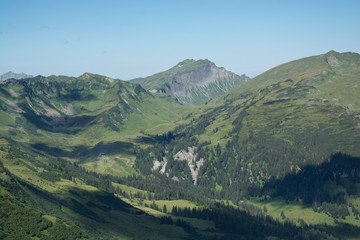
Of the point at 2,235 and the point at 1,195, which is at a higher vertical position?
the point at 1,195

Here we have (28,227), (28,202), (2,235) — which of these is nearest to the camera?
(2,235)

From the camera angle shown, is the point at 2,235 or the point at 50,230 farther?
the point at 50,230

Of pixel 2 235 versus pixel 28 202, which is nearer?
pixel 2 235

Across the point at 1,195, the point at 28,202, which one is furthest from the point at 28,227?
the point at 28,202

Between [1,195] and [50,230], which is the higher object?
[1,195]

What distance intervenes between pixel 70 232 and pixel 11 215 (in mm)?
25672

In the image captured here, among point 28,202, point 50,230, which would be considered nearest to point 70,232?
point 50,230

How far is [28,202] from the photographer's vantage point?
199750 millimetres

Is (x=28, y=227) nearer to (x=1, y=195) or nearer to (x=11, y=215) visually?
(x=11, y=215)

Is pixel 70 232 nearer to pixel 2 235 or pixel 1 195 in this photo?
pixel 2 235

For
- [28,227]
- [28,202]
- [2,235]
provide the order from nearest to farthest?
1. [2,235]
2. [28,227]
3. [28,202]

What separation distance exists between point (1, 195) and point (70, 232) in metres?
37.6

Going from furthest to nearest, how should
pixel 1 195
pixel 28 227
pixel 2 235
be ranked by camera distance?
pixel 1 195 < pixel 28 227 < pixel 2 235

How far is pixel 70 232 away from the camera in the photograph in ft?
509
